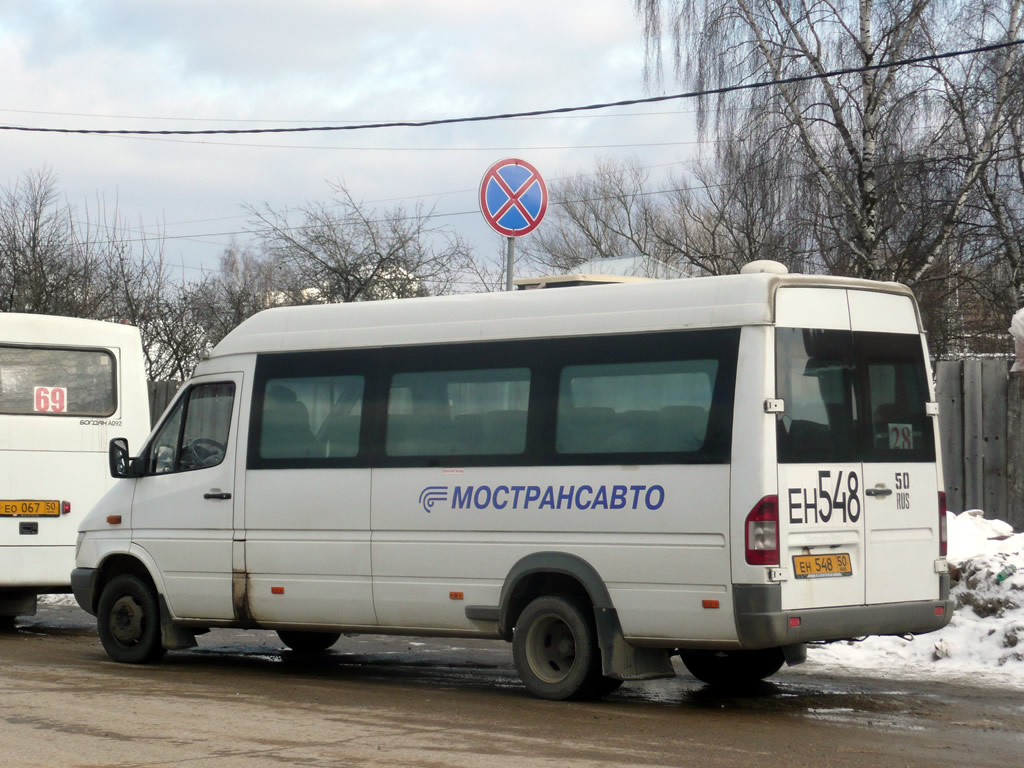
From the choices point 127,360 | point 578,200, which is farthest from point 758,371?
point 578,200

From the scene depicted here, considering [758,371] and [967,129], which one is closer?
[758,371]

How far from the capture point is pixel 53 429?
13.8 meters

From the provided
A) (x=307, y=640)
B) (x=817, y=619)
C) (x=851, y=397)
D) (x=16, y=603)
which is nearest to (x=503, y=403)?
(x=851, y=397)

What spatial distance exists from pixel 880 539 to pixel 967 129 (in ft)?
41.7

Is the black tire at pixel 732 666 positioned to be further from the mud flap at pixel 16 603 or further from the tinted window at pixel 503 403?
the mud flap at pixel 16 603

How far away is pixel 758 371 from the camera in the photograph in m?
8.23

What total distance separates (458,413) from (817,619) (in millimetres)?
2715

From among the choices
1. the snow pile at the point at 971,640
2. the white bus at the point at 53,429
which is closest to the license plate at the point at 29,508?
the white bus at the point at 53,429

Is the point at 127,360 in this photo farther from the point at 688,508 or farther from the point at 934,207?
the point at 934,207

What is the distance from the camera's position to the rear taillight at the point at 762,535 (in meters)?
8.06

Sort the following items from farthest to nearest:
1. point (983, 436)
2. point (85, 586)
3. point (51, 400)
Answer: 1. point (983, 436)
2. point (51, 400)
3. point (85, 586)

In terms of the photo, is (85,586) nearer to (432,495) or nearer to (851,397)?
(432,495)

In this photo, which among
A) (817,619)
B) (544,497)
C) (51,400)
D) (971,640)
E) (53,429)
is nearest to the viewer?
(817,619)

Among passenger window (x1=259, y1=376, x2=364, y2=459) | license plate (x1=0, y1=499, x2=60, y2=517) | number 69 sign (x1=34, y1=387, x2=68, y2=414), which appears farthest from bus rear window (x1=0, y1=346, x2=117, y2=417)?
passenger window (x1=259, y1=376, x2=364, y2=459)
